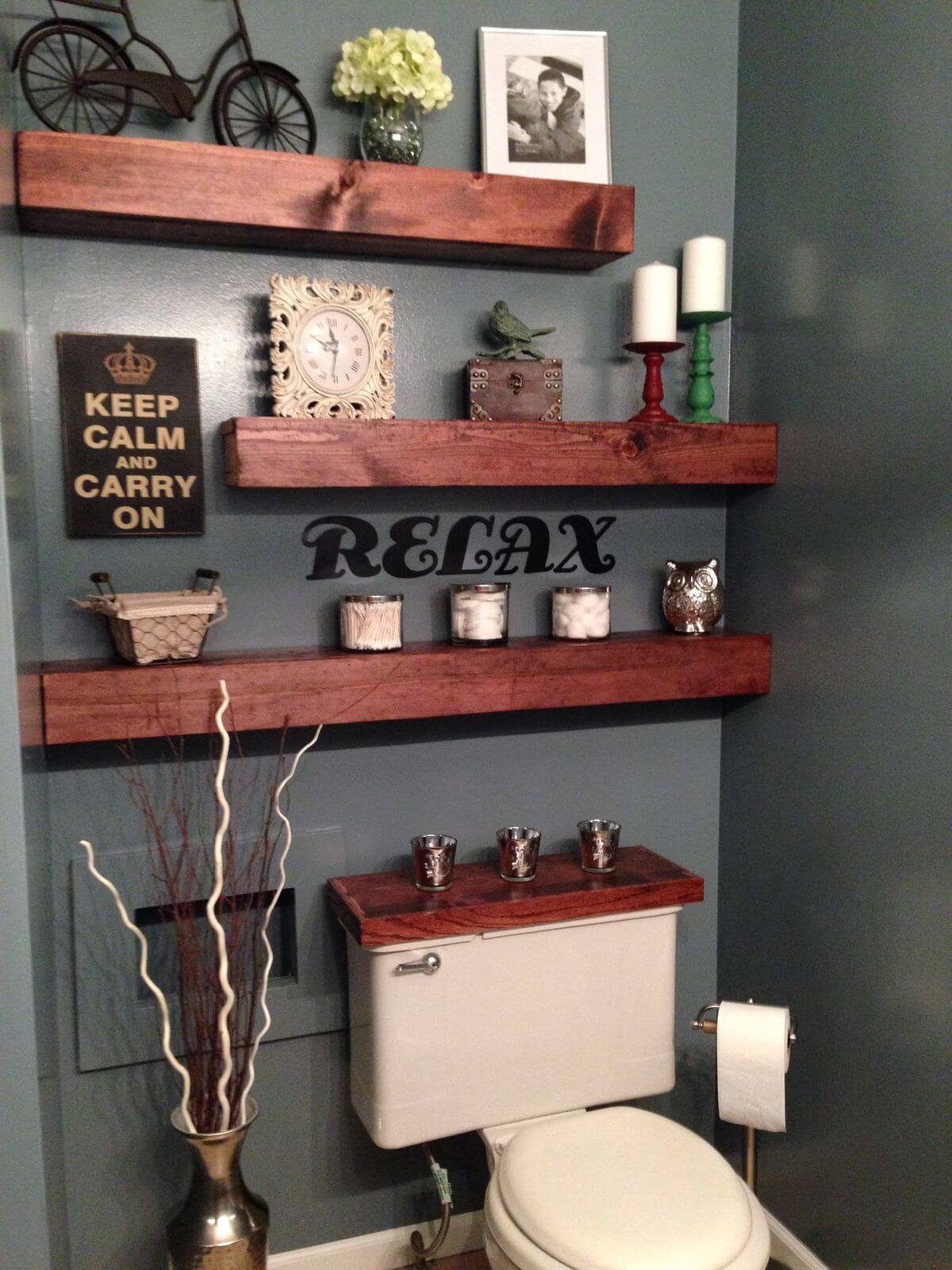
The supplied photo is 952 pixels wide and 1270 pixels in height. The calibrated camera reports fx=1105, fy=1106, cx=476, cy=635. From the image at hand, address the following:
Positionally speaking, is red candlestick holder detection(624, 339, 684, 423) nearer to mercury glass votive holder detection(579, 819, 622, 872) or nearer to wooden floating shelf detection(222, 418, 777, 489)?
wooden floating shelf detection(222, 418, 777, 489)

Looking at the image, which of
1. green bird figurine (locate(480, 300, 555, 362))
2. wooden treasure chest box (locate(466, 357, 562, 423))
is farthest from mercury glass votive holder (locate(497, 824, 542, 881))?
green bird figurine (locate(480, 300, 555, 362))

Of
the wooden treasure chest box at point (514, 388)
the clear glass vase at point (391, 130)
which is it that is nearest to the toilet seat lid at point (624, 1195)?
the wooden treasure chest box at point (514, 388)

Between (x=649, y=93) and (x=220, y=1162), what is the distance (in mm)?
1922

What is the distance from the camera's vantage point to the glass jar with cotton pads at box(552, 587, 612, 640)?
194cm

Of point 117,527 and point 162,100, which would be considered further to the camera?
point 117,527

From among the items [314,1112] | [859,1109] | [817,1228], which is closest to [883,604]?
[859,1109]

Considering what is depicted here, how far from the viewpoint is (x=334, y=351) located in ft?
5.74

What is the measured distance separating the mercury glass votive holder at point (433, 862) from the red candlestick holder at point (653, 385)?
80 cm

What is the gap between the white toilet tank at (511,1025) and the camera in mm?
1772

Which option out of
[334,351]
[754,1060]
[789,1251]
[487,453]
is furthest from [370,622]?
[789,1251]

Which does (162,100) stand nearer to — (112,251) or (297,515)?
(112,251)

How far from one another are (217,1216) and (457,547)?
1.14 meters

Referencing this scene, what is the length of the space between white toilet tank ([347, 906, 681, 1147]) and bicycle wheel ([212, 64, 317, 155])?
1.29m

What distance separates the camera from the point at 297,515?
1.87 metres
